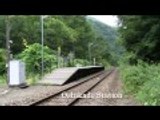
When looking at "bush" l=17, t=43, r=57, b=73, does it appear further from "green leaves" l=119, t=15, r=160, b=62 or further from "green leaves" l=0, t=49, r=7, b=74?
"green leaves" l=119, t=15, r=160, b=62

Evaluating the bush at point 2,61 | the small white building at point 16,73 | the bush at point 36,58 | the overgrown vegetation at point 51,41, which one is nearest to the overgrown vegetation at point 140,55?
the overgrown vegetation at point 51,41

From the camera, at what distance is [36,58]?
779 cm

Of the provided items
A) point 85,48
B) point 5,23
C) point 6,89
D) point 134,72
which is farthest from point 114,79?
point 5,23

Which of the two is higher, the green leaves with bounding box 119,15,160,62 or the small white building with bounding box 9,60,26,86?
the green leaves with bounding box 119,15,160,62

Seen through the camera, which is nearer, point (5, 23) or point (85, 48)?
point (5, 23)

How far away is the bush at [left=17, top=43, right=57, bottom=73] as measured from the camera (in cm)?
702

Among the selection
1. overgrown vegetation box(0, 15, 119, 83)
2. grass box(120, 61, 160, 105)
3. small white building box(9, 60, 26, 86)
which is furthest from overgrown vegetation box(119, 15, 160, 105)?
small white building box(9, 60, 26, 86)

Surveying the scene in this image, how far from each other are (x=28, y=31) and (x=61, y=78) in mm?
2035

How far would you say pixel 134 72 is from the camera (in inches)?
390

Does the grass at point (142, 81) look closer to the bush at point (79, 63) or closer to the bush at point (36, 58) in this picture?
the bush at point (79, 63)

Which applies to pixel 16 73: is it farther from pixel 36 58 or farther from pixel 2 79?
pixel 36 58
